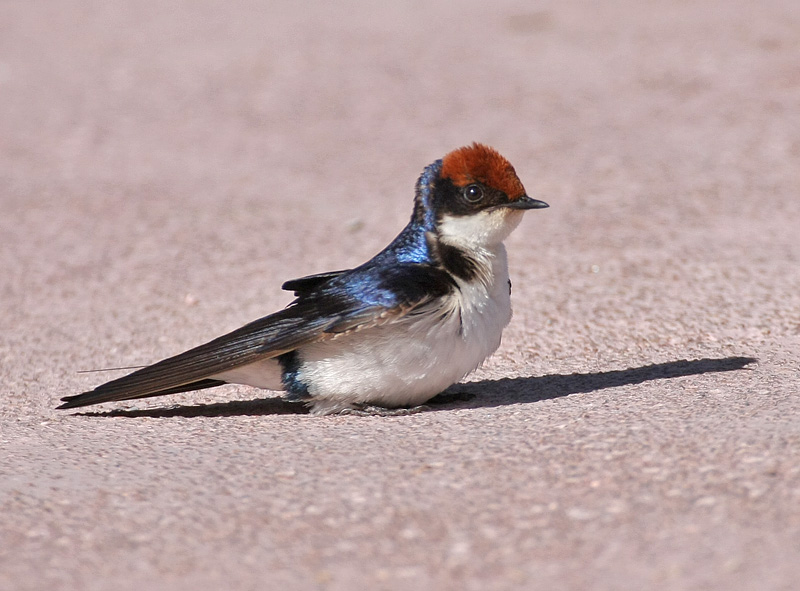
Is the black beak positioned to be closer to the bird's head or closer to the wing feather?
the bird's head

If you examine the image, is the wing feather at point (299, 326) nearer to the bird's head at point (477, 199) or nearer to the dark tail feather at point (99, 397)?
the dark tail feather at point (99, 397)

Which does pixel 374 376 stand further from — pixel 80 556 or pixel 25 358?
pixel 25 358

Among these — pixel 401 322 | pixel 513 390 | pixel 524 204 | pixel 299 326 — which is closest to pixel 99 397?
pixel 299 326

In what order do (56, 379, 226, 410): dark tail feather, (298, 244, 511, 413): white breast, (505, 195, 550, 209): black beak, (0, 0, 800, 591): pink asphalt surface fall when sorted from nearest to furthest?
(0, 0, 800, 591): pink asphalt surface → (298, 244, 511, 413): white breast → (505, 195, 550, 209): black beak → (56, 379, 226, 410): dark tail feather

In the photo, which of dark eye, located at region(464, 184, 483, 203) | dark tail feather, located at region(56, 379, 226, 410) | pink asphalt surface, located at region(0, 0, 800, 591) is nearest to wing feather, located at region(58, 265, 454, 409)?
dark tail feather, located at region(56, 379, 226, 410)

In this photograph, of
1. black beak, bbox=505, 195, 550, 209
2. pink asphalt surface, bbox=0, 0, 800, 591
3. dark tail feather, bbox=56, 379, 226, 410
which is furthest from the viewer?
dark tail feather, bbox=56, 379, 226, 410

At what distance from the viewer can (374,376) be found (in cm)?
430

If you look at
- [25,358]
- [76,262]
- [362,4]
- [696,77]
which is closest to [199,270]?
[76,262]

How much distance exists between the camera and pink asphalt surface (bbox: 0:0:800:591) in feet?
10.2

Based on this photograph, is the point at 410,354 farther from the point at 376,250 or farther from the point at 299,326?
the point at 376,250

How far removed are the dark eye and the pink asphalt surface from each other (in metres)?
0.79

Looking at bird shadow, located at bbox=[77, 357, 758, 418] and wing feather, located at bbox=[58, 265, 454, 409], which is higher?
wing feather, located at bbox=[58, 265, 454, 409]

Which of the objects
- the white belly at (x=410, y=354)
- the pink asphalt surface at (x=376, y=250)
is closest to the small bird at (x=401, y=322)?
the white belly at (x=410, y=354)

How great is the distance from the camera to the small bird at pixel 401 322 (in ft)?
13.9
